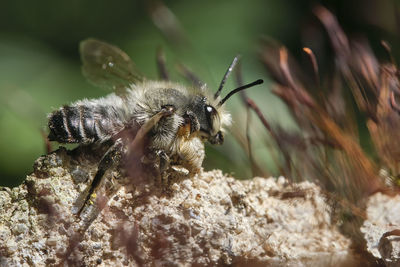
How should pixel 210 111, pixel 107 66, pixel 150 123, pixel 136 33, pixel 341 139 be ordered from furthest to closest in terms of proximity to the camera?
1. pixel 136 33
2. pixel 107 66
3. pixel 341 139
4. pixel 210 111
5. pixel 150 123

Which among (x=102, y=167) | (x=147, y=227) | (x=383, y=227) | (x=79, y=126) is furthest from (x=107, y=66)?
(x=383, y=227)

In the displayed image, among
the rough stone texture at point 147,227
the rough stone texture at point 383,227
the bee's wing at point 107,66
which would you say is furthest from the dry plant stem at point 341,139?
the bee's wing at point 107,66

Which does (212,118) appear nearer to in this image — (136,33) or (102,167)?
(102,167)

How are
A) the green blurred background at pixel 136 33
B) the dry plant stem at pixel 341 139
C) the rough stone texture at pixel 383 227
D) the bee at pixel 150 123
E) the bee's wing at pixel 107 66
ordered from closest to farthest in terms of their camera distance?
the rough stone texture at pixel 383 227 → the bee at pixel 150 123 → the dry plant stem at pixel 341 139 → the bee's wing at pixel 107 66 → the green blurred background at pixel 136 33

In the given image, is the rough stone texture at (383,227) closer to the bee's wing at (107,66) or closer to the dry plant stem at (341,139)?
the dry plant stem at (341,139)

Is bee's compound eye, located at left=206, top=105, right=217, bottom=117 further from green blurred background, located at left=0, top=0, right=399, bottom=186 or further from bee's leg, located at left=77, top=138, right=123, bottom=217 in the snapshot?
green blurred background, located at left=0, top=0, right=399, bottom=186
